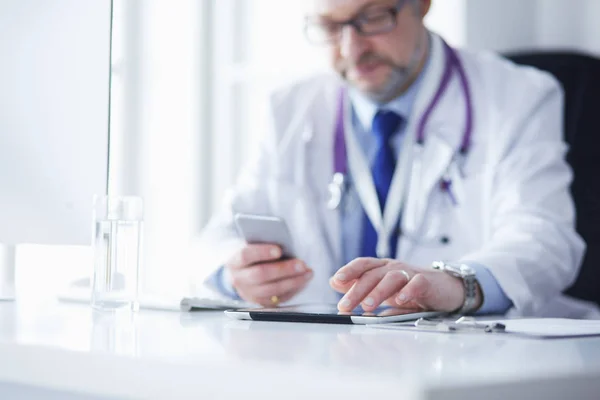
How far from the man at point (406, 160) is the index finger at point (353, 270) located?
20.9 inches

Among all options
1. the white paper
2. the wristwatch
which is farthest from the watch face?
the white paper

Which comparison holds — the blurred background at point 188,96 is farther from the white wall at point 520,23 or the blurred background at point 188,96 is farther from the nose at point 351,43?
the nose at point 351,43

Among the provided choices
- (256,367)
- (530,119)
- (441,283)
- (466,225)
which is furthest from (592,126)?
(256,367)

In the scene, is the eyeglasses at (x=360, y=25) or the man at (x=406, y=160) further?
the eyeglasses at (x=360, y=25)

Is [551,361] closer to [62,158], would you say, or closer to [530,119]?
[62,158]

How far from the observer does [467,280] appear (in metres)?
1.26

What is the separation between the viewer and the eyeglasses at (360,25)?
188 centimetres

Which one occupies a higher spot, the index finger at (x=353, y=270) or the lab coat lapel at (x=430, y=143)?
the lab coat lapel at (x=430, y=143)

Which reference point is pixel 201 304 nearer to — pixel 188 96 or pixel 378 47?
pixel 378 47

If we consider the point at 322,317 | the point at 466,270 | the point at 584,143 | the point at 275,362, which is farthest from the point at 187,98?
the point at 275,362

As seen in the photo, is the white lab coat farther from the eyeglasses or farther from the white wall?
the white wall

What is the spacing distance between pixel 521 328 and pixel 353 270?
0.94 ft

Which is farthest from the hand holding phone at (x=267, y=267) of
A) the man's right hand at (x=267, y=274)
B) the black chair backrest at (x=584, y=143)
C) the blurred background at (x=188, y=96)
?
the blurred background at (x=188, y=96)

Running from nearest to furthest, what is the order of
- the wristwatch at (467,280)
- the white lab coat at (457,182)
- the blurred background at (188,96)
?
the wristwatch at (467,280), the white lab coat at (457,182), the blurred background at (188,96)
